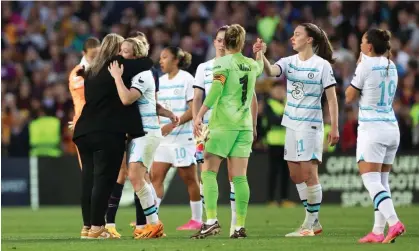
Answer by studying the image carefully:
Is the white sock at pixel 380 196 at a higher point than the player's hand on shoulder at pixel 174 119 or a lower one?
lower

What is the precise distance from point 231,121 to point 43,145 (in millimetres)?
12367

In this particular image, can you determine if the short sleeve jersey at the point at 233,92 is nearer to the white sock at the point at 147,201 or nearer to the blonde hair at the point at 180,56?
the white sock at the point at 147,201

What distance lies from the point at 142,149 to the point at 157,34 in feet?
45.6

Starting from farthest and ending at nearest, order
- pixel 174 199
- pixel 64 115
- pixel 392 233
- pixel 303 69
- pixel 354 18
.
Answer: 1. pixel 354 18
2. pixel 64 115
3. pixel 174 199
4. pixel 303 69
5. pixel 392 233

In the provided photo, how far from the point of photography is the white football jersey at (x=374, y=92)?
12.0 metres

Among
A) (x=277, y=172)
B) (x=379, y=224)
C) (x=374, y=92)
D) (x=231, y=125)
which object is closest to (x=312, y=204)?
(x=379, y=224)

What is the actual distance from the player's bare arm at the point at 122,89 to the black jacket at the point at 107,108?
0.24 ft

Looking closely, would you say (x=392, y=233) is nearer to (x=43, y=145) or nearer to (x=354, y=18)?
(x=43, y=145)

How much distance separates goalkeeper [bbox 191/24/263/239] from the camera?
12.1m

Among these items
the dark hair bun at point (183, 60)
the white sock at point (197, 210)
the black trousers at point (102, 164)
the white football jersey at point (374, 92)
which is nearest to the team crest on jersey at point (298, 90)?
the white football jersey at point (374, 92)

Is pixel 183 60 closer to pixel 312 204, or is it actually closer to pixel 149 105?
pixel 149 105

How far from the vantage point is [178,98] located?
15.5 metres

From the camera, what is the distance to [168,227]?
15.4 metres

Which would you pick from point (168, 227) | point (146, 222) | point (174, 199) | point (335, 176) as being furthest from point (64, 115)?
point (146, 222)
